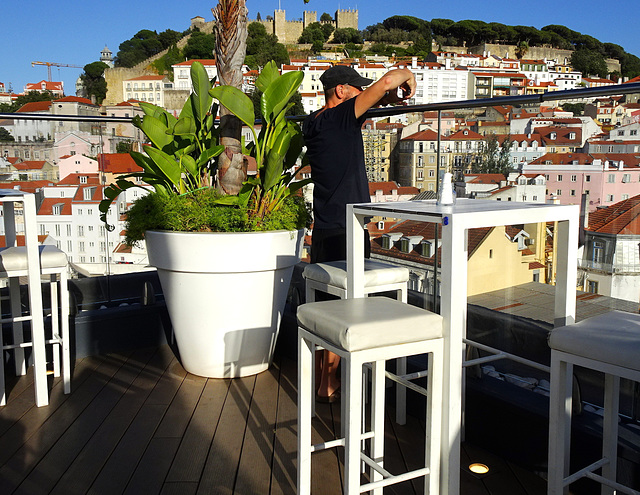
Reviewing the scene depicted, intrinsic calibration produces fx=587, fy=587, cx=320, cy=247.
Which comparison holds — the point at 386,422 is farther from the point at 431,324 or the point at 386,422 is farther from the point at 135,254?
the point at 135,254

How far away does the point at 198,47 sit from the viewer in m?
69.1

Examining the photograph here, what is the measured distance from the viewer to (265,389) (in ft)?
7.72

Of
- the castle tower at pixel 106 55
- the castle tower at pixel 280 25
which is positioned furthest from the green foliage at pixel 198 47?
the castle tower at pixel 106 55

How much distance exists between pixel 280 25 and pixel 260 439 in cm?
8305

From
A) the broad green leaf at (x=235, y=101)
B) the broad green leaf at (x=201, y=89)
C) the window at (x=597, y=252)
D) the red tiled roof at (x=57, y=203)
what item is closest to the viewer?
the window at (x=597, y=252)

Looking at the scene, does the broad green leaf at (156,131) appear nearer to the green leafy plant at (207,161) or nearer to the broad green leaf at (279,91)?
the green leafy plant at (207,161)

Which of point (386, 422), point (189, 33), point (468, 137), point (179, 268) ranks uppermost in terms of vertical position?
point (189, 33)

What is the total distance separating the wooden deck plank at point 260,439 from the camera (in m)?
1.64

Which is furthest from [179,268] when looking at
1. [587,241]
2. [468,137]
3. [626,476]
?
[626,476]

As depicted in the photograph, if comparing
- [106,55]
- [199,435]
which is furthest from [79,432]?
[106,55]

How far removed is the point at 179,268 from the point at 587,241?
4.87 feet

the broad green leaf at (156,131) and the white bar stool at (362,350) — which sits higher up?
the broad green leaf at (156,131)

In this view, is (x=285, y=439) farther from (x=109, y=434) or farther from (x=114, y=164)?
(x=114, y=164)

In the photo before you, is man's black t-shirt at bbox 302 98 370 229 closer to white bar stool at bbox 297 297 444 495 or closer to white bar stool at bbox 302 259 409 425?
white bar stool at bbox 302 259 409 425
